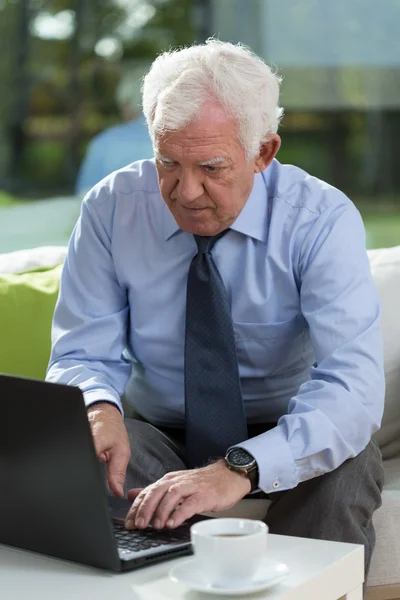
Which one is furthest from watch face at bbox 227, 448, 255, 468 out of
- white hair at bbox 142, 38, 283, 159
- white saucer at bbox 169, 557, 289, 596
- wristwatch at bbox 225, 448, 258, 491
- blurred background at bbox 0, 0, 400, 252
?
blurred background at bbox 0, 0, 400, 252

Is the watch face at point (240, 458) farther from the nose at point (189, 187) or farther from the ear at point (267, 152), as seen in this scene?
the ear at point (267, 152)

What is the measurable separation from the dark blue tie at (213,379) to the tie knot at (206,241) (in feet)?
0.19

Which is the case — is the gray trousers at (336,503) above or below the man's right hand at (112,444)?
below

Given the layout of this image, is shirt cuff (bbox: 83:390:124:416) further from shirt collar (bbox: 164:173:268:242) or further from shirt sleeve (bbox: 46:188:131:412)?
shirt collar (bbox: 164:173:268:242)

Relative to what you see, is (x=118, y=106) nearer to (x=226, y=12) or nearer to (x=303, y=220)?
(x=226, y=12)

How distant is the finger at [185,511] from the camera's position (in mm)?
1441

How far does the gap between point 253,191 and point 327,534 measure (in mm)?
705

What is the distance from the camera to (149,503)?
146 centimetres

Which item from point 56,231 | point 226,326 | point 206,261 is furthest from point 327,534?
point 56,231

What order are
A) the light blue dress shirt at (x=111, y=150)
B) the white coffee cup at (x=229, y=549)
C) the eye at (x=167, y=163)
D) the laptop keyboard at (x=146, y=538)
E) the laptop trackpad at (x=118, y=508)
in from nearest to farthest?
the white coffee cup at (x=229, y=549) < the laptop keyboard at (x=146, y=538) < the laptop trackpad at (x=118, y=508) < the eye at (x=167, y=163) < the light blue dress shirt at (x=111, y=150)

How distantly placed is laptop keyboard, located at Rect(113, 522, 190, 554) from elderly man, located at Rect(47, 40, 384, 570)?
143 millimetres

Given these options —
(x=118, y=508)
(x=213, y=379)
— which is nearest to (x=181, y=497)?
(x=118, y=508)

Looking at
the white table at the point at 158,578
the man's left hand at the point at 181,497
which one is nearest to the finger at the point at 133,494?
the man's left hand at the point at 181,497

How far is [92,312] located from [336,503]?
2.12 ft
